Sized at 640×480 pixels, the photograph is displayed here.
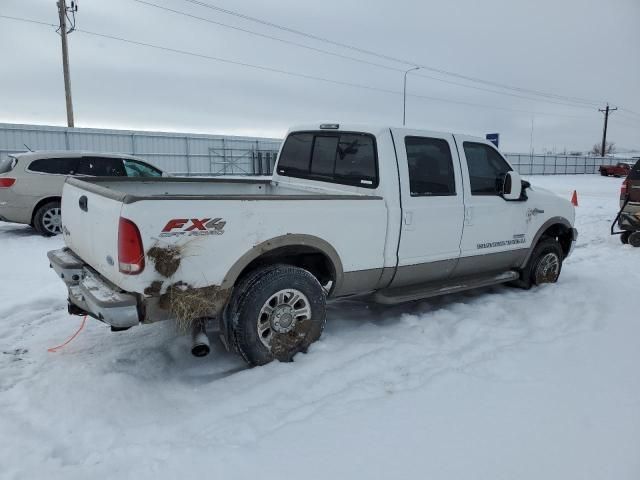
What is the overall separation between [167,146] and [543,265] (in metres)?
21.8

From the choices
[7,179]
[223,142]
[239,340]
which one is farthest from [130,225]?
[223,142]

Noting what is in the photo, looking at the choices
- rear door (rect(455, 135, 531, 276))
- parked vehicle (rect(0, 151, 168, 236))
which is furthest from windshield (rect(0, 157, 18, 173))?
rear door (rect(455, 135, 531, 276))

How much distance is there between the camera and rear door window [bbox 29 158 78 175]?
9266 mm

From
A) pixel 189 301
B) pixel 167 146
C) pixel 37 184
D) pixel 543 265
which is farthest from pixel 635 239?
pixel 167 146

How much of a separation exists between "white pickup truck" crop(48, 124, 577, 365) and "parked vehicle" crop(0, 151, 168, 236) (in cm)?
547

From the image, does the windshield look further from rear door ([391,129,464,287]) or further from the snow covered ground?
rear door ([391,129,464,287])

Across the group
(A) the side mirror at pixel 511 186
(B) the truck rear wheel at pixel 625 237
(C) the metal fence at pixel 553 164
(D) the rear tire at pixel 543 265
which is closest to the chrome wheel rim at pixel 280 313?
(A) the side mirror at pixel 511 186

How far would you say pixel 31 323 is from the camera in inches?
184

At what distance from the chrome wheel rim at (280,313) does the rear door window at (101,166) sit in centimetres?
756

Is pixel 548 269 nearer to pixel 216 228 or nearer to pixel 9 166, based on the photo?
pixel 216 228

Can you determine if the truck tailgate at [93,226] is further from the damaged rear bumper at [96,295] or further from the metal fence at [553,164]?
the metal fence at [553,164]

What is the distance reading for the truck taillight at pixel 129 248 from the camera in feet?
10.1

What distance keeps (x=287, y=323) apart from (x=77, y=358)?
1.74m

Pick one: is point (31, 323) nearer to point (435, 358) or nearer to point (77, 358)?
point (77, 358)
